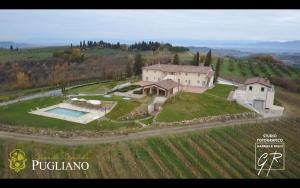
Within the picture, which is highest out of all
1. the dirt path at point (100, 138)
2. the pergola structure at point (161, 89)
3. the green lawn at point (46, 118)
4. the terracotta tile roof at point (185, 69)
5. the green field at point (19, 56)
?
the terracotta tile roof at point (185, 69)

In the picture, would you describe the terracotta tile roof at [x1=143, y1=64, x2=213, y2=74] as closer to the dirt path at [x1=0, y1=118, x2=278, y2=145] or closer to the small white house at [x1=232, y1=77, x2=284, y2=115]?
the small white house at [x1=232, y1=77, x2=284, y2=115]

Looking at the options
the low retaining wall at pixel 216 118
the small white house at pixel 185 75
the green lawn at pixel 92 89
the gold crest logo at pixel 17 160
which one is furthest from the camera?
the small white house at pixel 185 75

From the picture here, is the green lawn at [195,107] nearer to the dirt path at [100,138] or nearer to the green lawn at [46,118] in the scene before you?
the dirt path at [100,138]

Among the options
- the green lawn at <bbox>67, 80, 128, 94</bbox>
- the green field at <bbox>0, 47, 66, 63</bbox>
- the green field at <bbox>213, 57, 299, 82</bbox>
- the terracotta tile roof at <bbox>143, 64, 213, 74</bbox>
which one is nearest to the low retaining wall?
the terracotta tile roof at <bbox>143, 64, 213, 74</bbox>

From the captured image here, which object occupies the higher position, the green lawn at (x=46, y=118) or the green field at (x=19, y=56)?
the green field at (x=19, y=56)

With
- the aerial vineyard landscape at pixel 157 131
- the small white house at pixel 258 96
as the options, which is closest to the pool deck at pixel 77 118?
the aerial vineyard landscape at pixel 157 131

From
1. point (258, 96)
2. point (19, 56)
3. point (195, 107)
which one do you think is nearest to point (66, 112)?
point (195, 107)

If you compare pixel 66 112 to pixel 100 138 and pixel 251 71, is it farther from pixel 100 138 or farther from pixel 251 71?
pixel 251 71

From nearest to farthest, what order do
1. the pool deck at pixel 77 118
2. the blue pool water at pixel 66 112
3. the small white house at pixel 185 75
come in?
the pool deck at pixel 77 118 < the blue pool water at pixel 66 112 < the small white house at pixel 185 75
